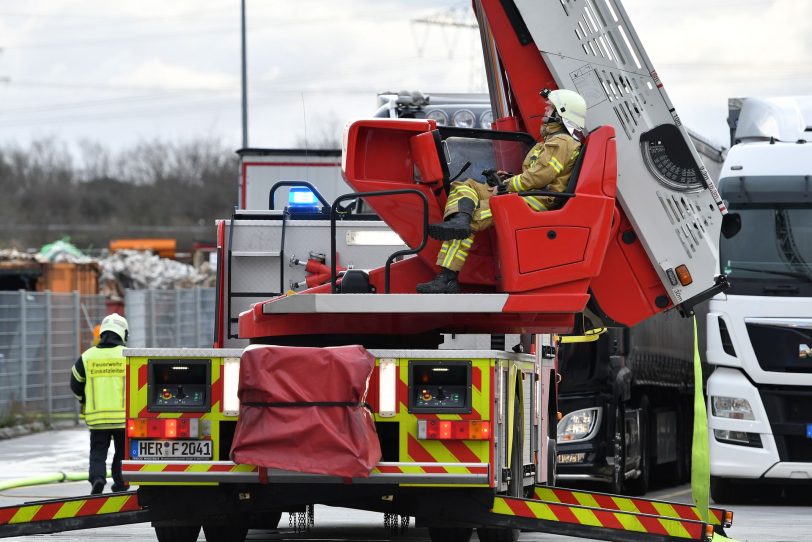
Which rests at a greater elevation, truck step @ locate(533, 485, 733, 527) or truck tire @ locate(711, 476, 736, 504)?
truck step @ locate(533, 485, 733, 527)

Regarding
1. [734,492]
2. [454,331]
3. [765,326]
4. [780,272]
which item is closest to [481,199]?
[454,331]

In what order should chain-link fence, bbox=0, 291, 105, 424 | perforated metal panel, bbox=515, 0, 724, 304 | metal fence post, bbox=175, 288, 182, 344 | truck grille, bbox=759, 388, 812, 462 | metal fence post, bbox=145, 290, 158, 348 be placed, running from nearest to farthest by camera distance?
perforated metal panel, bbox=515, 0, 724, 304 < truck grille, bbox=759, 388, 812, 462 < chain-link fence, bbox=0, 291, 105, 424 < metal fence post, bbox=145, 290, 158, 348 < metal fence post, bbox=175, 288, 182, 344

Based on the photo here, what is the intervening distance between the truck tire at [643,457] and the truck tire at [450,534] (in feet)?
23.9

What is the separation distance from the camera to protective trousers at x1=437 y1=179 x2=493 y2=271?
9.67 metres

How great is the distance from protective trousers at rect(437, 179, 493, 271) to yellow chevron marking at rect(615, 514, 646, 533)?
1773 mm

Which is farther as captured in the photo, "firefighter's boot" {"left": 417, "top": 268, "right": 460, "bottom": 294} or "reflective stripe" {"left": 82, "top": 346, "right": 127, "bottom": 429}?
"reflective stripe" {"left": 82, "top": 346, "right": 127, "bottom": 429}

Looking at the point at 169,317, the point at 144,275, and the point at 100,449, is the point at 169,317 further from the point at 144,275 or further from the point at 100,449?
the point at 100,449

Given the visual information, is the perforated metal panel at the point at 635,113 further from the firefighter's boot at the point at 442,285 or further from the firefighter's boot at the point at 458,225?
the firefighter's boot at the point at 442,285

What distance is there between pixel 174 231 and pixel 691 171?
231 feet

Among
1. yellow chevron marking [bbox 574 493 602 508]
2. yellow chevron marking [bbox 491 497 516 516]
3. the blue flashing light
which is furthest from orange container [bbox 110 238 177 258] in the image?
yellow chevron marking [bbox 491 497 516 516]

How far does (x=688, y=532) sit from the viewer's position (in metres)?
9.13

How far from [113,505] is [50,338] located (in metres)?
17.8

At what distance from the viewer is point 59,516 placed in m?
9.77

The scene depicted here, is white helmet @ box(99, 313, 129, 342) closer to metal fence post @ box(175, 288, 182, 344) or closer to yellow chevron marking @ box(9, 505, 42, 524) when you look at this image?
yellow chevron marking @ box(9, 505, 42, 524)
